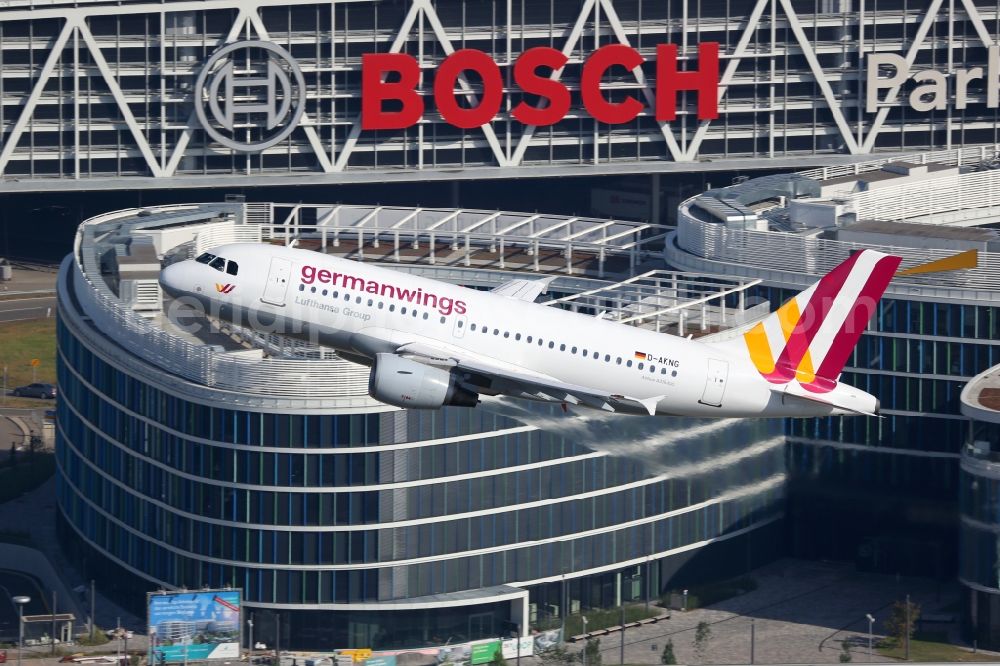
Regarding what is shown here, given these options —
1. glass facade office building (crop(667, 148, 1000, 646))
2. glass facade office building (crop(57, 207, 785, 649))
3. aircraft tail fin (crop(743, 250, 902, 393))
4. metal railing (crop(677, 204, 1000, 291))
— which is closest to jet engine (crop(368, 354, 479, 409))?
aircraft tail fin (crop(743, 250, 902, 393))

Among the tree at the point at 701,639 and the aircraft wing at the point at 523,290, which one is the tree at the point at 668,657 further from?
the aircraft wing at the point at 523,290

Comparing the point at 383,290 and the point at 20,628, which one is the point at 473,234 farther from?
the point at 383,290

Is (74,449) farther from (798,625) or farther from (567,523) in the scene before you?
(798,625)

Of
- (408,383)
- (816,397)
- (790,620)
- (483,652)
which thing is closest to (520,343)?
(408,383)

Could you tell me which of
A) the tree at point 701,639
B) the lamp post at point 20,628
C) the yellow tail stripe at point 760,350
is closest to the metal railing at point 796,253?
the tree at point 701,639

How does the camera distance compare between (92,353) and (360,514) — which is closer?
(360,514)

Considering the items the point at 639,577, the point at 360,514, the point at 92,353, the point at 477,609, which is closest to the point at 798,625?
the point at 639,577

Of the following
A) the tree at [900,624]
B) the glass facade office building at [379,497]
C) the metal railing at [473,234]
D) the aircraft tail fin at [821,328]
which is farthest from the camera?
the metal railing at [473,234]
